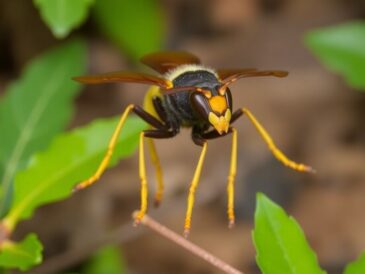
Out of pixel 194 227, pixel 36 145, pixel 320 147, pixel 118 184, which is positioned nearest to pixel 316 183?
pixel 320 147

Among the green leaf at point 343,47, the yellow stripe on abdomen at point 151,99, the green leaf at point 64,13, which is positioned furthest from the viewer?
the green leaf at point 343,47

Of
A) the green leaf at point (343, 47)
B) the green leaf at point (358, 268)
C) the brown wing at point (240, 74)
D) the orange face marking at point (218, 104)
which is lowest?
the green leaf at point (358, 268)

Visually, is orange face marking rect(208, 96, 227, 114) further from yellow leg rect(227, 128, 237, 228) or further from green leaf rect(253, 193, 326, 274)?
green leaf rect(253, 193, 326, 274)

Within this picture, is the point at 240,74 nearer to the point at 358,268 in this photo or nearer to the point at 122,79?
the point at 122,79

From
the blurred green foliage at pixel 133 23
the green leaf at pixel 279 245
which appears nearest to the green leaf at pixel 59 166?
the green leaf at pixel 279 245

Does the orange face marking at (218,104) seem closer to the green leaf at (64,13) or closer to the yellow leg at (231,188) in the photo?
the yellow leg at (231,188)

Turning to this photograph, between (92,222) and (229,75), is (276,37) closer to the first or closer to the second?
(92,222)

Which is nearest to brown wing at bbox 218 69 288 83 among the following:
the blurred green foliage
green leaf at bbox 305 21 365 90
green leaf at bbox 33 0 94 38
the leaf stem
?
green leaf at bbox 33 0 94 38
